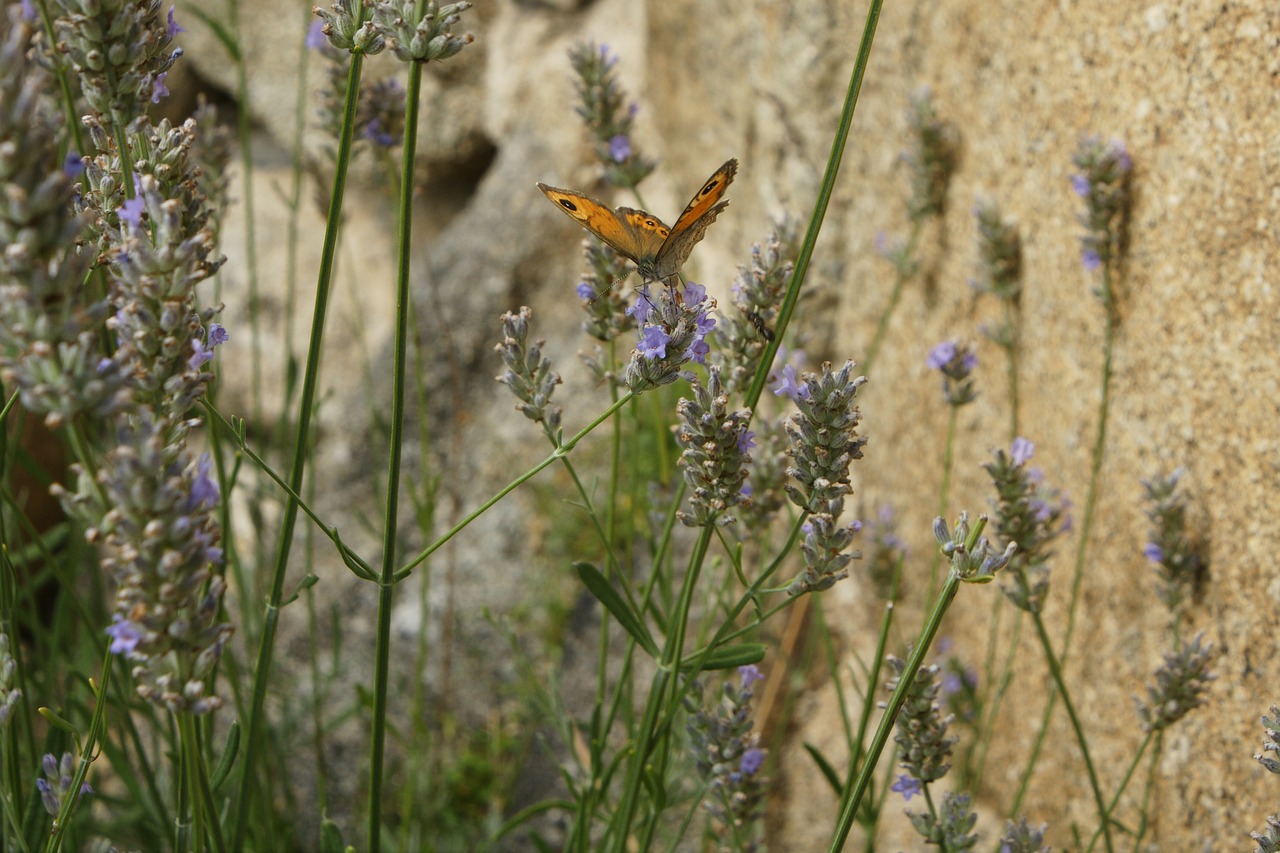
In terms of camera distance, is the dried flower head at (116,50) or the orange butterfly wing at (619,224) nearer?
the dried flower head at (116,50)

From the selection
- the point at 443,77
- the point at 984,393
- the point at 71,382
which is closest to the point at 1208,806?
the point at 984,393

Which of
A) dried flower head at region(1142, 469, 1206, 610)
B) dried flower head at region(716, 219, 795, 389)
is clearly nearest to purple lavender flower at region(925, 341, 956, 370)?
dried flower head at region(1142, 469, 1206, 610)

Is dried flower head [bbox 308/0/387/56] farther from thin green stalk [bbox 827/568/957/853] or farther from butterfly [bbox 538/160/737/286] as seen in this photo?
thin green stalk [bbox 827/568/957/853]

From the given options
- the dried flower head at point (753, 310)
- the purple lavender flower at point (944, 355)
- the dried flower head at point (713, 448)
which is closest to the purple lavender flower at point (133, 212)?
the dried flower head at point (713, 448)

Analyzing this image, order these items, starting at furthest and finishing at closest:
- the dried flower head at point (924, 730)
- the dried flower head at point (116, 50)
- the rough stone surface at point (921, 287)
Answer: the rough stone surface at point (921, 287) → the dried flower head at point (924, 730) → the dried flower head at point (116, 50)

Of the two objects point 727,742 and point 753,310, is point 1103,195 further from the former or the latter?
point 727,742

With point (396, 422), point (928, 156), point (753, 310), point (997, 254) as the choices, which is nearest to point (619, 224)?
point (753, 310)

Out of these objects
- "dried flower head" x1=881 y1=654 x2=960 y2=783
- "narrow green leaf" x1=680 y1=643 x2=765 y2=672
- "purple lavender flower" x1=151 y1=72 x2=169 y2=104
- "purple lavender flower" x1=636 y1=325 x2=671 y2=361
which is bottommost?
"dried flower head" x1=881 y1=654 x2=960 y2=783

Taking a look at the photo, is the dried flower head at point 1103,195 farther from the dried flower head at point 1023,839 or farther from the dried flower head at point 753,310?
the dried flower head at point 1023,839
